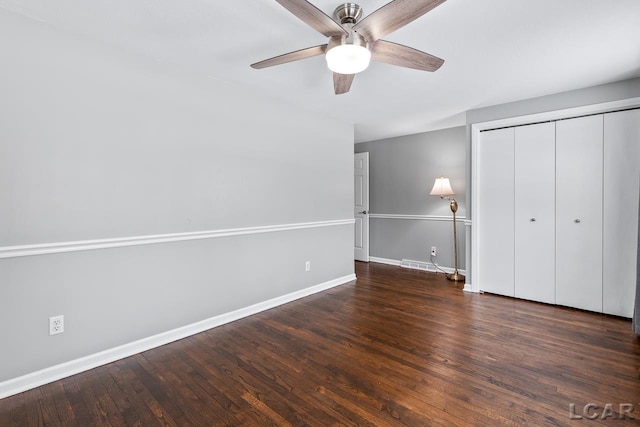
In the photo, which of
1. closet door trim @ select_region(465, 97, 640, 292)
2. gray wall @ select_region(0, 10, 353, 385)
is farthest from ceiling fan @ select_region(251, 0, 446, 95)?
closet door trim @ select_region(465, 97, 640, 292)

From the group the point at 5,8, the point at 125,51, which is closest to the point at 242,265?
the point at 125,51

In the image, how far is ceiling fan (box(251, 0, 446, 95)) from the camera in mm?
1428

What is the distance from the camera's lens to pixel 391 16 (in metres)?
1.50

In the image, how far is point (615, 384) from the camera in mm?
1868

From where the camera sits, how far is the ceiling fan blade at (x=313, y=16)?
139cm

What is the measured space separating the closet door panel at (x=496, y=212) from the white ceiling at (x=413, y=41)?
601 millimetres

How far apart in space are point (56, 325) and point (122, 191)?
95cm

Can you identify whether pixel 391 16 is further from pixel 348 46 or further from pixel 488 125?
pixel 488 125

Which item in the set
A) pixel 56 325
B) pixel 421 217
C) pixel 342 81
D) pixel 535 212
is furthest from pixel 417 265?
pixel 56 325

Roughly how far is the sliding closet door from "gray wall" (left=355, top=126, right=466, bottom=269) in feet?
4.69

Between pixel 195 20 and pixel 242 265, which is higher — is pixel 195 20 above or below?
above

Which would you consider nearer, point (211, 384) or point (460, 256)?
point (211, 384)

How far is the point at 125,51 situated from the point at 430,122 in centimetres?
366

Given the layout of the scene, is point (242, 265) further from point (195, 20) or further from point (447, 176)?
point (447, 176)
